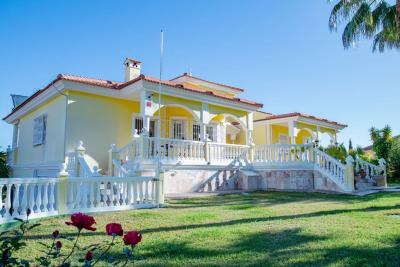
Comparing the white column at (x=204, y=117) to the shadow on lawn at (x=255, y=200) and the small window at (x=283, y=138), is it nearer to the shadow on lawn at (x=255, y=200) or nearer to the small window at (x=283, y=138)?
the shadow on lawn at (x=255, y=200)

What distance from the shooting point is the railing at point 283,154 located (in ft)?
47.5

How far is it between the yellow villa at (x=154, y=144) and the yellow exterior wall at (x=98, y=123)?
4 centimetres

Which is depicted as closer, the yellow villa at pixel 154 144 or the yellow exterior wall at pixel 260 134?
the yellow villa at pixel 154 144

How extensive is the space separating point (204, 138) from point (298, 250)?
10383 millimetres

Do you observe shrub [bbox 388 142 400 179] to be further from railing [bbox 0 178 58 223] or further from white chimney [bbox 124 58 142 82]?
railing [bbox 0 178 58 223]

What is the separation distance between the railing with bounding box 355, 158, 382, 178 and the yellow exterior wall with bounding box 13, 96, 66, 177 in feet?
48.0

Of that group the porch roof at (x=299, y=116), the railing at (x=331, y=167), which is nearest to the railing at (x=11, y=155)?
the porch roof at (x=299, y=116)

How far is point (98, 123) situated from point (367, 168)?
45.4 ft

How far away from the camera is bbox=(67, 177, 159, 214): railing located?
7.99m

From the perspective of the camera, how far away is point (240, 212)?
25.9 ft

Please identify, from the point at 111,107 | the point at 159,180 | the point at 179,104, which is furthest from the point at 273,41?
the point at 159,180

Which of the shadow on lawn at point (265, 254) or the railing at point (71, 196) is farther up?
the railing at point (71, 196)

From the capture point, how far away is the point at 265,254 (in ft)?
13.9

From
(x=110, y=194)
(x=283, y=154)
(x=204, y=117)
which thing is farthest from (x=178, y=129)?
(x=110, y=194)
